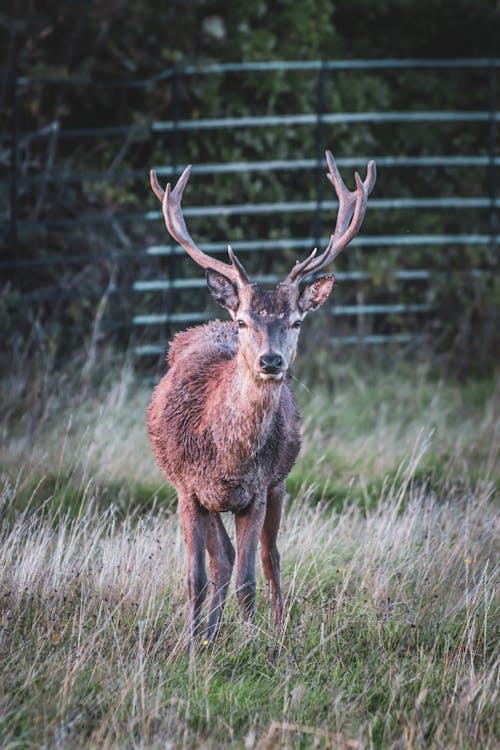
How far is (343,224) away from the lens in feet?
19.3

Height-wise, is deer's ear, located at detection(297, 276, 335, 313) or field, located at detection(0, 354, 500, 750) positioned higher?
deer's ear, located at detection(297, 276, 335, 313)

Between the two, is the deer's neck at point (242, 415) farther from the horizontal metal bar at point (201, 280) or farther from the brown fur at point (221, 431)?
the horizontal metal bar at point (201, 280)

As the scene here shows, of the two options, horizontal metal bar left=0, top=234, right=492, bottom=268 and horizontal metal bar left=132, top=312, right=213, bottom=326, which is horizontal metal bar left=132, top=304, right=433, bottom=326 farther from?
horizontal metal bar left=0, top=234, right=492, bottom=268

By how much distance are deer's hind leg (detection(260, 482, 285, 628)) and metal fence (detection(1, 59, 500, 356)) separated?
4.24 metres

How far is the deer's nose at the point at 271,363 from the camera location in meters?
5.11

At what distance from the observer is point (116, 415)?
27.5 ft

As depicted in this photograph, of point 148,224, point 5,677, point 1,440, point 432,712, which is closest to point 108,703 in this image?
point 5,677

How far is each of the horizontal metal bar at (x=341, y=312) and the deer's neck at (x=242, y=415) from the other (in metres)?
5.02

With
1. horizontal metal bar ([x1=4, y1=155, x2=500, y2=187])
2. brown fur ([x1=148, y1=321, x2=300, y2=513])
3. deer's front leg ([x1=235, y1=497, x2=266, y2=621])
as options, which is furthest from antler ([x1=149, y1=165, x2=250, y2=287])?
horizontal metal bar ([x1=4, y1=155, x2=500, y2=187])

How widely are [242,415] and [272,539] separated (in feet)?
2.48

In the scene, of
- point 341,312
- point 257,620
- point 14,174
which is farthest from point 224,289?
point 341,312

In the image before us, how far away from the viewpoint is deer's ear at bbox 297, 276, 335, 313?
5.52 meters

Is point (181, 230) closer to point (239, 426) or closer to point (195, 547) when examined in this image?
point (239, 426)

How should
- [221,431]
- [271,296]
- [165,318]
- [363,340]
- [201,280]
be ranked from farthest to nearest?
[363,340]
[201,280]
[165,318]
[221,431]
[271,296]
